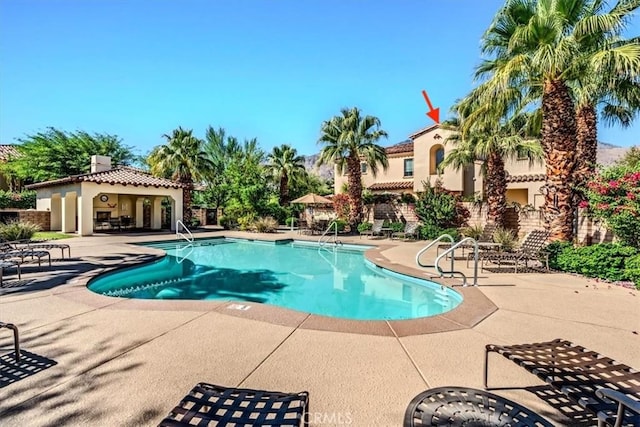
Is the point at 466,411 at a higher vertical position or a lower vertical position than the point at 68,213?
lower

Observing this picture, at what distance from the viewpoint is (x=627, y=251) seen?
26.2 ft

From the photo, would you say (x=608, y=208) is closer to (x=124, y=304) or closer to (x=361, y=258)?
(x=361, y=258)

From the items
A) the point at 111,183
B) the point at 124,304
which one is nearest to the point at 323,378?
the point at 124,304

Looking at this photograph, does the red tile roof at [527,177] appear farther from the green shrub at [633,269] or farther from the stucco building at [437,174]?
the green shrub at [633,269]

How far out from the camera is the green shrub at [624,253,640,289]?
734cm

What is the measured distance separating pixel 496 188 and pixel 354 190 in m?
7.92

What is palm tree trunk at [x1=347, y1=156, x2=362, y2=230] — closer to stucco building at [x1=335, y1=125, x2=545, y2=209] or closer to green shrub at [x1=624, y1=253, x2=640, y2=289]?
stucco building at [x1=335, y1=125, x2=545, y2=209]

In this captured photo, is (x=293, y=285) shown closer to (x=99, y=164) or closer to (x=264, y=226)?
(x=264, y=226)

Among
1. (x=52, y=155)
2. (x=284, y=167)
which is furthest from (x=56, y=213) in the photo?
(x=284, y=167)

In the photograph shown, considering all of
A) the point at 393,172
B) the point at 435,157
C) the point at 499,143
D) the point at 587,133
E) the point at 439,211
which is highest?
the point at 435,157

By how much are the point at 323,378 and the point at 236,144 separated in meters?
35.6

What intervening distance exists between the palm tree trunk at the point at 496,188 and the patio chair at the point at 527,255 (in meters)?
6.51

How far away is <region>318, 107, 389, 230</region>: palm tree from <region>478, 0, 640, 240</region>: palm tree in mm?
9163

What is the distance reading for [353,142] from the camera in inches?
768
